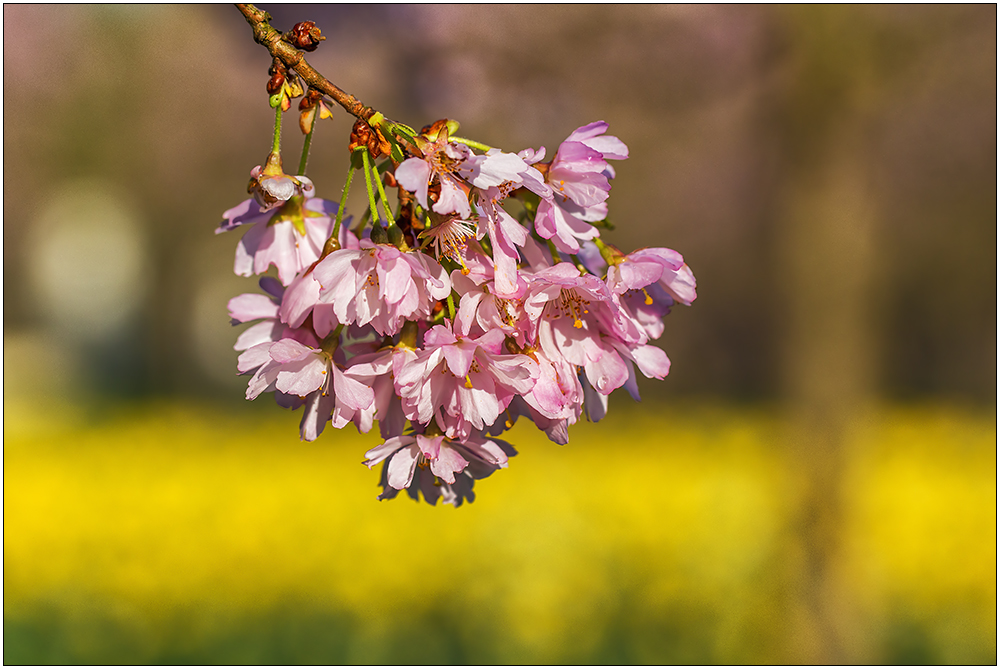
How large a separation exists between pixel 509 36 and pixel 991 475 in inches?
247

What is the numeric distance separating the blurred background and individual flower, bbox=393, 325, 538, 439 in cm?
370

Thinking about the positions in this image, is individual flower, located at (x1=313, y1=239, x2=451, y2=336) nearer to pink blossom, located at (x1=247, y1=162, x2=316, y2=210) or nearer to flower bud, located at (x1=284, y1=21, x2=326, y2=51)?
pink blossom, located at (x1=247, y1=162, x2=316, y2=210)

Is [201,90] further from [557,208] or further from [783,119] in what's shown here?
[557,208]

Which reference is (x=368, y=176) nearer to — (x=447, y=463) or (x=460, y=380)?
(x=460, y=380)

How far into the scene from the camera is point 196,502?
278 inches

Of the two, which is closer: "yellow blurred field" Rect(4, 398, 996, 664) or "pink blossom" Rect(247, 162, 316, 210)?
"pink blossom" Rect(247, 162, 316, 210)

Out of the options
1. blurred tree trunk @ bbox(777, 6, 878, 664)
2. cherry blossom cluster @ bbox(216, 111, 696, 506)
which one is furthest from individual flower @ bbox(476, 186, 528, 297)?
blurred tree trunk @ bbox(777, 6, 878, 664)

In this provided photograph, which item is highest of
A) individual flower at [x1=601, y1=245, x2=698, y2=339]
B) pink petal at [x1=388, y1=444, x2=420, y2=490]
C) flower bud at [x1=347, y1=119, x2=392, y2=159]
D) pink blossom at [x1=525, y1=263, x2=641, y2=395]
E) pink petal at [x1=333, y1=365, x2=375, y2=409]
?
flower bud at [x1=347, y1=119, x2=392, y2=159]

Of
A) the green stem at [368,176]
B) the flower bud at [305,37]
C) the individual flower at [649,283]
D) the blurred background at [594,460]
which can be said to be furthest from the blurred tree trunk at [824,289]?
the green stem at [368,176]

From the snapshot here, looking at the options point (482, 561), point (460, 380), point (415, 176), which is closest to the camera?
point (415, 176)

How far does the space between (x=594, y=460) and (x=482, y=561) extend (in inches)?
115

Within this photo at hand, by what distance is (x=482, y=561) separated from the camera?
6035mm

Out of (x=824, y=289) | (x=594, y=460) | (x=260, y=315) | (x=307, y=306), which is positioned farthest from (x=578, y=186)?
(x=594, y=460)

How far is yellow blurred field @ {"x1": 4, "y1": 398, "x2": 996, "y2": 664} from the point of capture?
17.2ft
